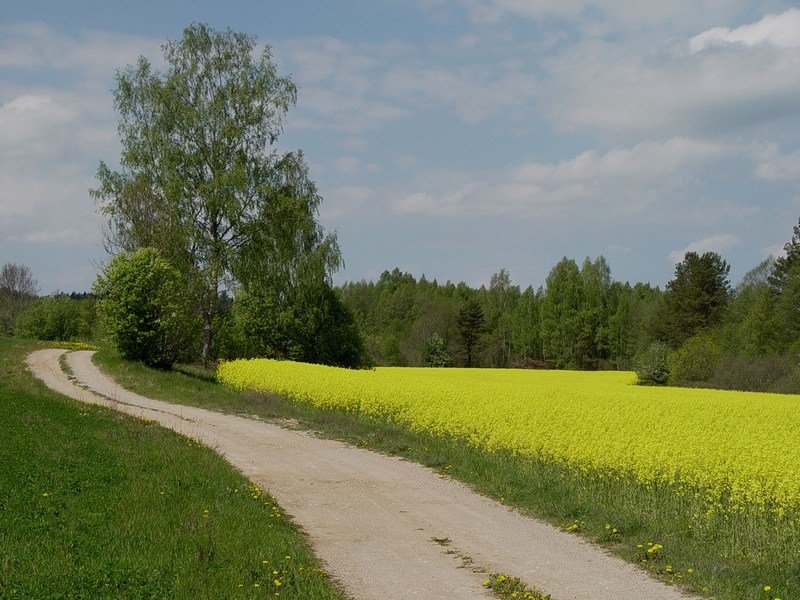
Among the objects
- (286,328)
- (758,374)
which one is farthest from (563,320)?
(286,328)

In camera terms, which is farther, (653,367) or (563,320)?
(563,320)

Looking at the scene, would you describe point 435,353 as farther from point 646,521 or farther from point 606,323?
point 646,521

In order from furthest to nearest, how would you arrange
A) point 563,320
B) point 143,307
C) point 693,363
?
point 563,320 < point 693,363 < point 143,307

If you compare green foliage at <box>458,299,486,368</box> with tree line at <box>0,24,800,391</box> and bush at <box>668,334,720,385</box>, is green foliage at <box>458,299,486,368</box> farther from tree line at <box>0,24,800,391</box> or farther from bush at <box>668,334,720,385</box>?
bush at <box>668,334,720,385</box>

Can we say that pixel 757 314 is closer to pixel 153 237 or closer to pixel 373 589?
pixel 153 237

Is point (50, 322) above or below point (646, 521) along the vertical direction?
above

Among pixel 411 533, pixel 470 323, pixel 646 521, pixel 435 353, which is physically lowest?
pixel 411 533

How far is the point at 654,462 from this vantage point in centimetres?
1259

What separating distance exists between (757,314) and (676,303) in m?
13.1

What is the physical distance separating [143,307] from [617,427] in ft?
76.9

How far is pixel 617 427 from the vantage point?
16125mm

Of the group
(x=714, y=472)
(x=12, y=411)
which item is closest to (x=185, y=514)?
(x=714, y=472)

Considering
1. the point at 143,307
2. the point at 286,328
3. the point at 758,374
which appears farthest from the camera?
the point at 758,374

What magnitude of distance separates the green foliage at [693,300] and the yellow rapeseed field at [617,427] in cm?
4598
